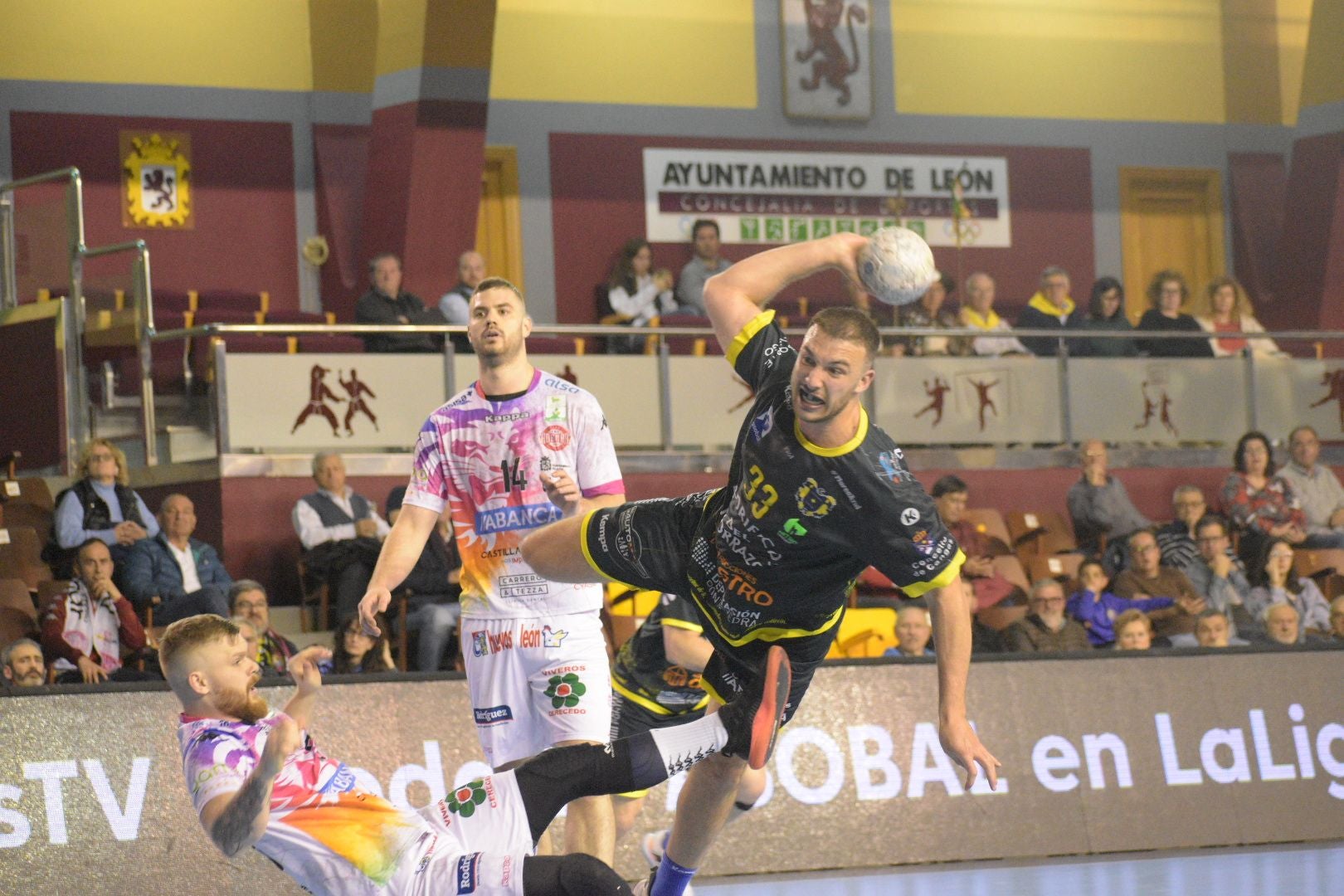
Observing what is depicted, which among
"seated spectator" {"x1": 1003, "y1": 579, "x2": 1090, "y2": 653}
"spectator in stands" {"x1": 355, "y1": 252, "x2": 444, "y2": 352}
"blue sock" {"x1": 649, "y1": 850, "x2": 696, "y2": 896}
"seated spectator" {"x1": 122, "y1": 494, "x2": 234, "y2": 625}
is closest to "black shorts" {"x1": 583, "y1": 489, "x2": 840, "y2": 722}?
"blue sock" {"x1": 649, "y1": 850, "x2": 696, "y2": 896}

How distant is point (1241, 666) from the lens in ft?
33.2

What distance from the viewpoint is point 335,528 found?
1195 cm

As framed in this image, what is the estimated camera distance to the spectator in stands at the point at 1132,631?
10.8 meters

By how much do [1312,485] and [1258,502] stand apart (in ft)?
2.73

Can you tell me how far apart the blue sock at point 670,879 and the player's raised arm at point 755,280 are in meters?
1.76

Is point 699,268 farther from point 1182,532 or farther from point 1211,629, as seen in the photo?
point 1211,629

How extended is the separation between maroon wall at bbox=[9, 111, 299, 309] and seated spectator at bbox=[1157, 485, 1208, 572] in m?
8.32

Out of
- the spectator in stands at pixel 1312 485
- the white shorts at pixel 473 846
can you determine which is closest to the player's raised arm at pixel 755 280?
the white shorts at pixel 473 846

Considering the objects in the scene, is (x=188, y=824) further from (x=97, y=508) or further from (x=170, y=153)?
(x=170, y=153)

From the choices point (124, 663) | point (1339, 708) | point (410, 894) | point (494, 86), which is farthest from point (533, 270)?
point (410, 894)

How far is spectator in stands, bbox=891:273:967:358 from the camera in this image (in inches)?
583

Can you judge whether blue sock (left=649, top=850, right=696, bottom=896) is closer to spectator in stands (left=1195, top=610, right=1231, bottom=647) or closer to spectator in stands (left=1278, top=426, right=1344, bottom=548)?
spectator in stands (left=1195, top=610, right=1231, bottom=647)

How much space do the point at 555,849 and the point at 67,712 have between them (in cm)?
229

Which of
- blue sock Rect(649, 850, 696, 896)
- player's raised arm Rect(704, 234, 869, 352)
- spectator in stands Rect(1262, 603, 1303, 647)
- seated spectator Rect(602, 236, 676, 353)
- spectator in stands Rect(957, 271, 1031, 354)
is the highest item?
seated spectator Rect(602, 236, 676, 353)
